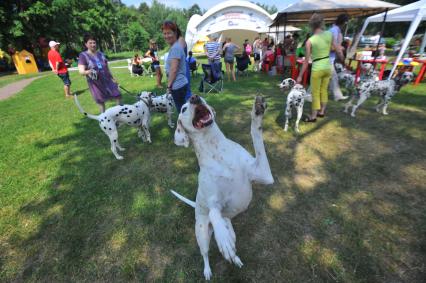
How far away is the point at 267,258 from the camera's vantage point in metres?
2.55

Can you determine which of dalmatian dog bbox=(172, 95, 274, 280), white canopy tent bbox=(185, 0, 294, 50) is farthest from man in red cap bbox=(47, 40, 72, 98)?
white canopy tent bbox=(185, 0, 294, 50)

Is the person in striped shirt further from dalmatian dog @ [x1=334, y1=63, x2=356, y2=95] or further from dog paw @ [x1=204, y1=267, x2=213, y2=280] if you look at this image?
dog paw @ [x1=204, y1=267, x2=213, y2=280]

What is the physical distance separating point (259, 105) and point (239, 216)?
6.13ft

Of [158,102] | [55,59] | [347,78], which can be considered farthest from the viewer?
[55,59]

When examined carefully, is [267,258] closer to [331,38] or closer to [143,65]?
[331,38]

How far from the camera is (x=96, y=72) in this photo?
504cm

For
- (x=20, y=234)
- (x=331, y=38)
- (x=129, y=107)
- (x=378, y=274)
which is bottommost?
(x=20, y=234)

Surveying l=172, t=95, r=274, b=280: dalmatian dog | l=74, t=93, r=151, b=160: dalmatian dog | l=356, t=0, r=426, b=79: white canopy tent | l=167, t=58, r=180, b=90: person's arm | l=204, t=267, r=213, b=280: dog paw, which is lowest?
l=204, t=267, r=213, b=280: dog paw

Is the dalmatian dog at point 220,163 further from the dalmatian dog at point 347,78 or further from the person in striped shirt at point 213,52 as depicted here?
the person in striped shirt at point 213,52

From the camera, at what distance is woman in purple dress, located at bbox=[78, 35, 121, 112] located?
4.89 m

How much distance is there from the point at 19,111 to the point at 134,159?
7234 millimetres

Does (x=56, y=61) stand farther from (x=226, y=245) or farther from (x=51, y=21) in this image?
(x=51, y=21)

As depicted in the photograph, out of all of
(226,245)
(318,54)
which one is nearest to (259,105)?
(226,245)

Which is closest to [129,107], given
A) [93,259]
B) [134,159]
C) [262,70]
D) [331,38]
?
[134,159]
